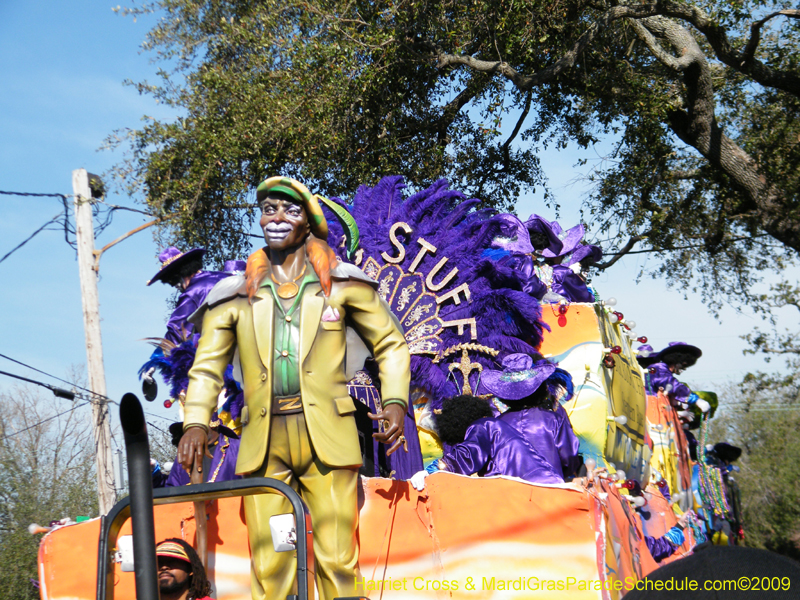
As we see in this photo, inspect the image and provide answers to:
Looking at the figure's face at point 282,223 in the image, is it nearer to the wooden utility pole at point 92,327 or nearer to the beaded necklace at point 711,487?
the beaded necklace at point 711,487

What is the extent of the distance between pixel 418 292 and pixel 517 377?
3.43ft

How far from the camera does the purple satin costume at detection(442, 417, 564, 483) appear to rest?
14.0 feet

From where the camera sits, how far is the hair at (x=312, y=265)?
12.6 ft

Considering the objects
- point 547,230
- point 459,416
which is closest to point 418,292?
point 459,416

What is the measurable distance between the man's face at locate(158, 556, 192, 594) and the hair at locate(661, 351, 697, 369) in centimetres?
627

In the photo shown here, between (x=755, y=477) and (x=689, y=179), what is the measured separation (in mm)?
10539

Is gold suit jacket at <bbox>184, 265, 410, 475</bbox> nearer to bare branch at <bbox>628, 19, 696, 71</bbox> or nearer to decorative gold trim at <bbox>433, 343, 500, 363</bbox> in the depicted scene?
decorative gold trim at <bbox>433, 343, 500, 363</bbox>

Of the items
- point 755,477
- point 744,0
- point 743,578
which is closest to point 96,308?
point 744,0

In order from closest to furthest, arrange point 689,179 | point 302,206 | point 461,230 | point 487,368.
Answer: point 302,206
point 487,368
point 461,230
point 689,179

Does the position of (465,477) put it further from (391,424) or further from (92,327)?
(92,327)

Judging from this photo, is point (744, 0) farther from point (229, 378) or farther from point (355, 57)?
point (229, 378)

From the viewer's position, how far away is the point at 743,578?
1.26 metres

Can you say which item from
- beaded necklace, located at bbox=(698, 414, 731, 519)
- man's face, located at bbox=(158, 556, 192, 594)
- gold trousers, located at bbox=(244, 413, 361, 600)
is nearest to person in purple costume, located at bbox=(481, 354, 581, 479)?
gold trousers, located at bbox=(244, 413, 361, 600)

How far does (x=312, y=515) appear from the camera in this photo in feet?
11.8
